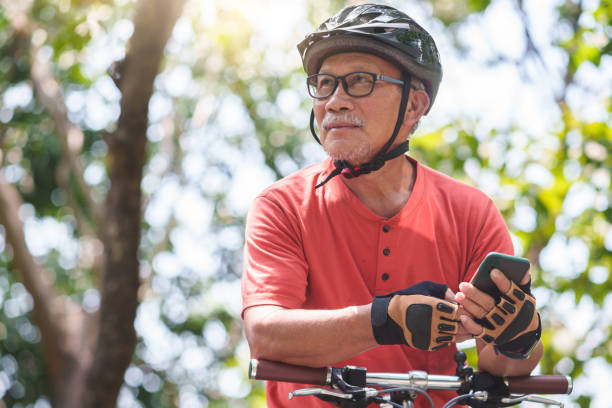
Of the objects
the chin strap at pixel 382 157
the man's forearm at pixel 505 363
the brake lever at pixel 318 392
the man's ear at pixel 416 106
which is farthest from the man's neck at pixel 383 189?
the brake lever at pixel 318 392

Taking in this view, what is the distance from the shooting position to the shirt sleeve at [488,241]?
2824mm

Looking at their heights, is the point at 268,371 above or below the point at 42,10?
below

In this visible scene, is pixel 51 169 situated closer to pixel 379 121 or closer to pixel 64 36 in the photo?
pixel 64 36

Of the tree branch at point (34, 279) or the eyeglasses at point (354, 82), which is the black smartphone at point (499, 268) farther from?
the tree branch at point (34, 279)

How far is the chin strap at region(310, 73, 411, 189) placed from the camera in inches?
112

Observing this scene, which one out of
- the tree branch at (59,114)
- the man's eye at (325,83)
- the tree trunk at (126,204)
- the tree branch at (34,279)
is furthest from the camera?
the tree branch at (59,114)

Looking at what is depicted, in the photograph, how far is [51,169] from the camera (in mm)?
12094

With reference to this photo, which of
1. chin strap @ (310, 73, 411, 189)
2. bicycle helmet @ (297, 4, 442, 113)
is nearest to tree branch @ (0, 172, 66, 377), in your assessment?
bicycle helmet @ (297, 4, 442, 113)

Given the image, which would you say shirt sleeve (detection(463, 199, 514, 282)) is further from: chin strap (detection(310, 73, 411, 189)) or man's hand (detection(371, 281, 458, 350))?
man's hand (detection(371, 281, 458, 350))

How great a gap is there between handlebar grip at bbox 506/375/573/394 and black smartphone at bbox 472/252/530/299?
48cm

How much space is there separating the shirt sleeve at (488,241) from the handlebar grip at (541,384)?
480 millimetres

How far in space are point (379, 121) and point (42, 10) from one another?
605 cm

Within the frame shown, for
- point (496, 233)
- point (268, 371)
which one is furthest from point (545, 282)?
point (268, 371)

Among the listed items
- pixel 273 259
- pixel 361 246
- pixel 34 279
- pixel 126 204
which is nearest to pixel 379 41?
pixel 361 246
